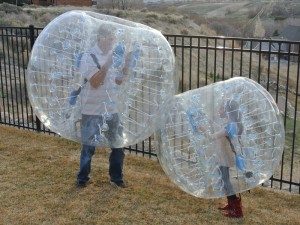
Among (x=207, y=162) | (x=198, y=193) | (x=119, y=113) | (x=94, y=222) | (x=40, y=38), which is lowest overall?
(x=94, y=222)

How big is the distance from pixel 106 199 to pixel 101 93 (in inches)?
49.3

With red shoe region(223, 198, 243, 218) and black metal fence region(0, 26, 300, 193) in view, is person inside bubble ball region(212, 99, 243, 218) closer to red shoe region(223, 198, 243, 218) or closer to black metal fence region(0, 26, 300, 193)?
red shoe region(223, 198, 243, 218)

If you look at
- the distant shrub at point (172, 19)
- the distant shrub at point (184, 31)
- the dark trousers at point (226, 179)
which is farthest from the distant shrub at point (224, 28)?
the dark trousers at point (226, 179)

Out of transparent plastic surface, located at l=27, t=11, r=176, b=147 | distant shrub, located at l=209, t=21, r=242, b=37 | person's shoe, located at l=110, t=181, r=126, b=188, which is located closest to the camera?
transparent plastic surface, located at l=27, t=11, r=176, b=147

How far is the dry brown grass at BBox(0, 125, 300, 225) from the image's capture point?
4.32m

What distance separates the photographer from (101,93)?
4.04m

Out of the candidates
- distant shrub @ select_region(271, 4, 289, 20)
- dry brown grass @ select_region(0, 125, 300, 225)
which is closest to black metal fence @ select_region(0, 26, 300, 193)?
dry brown grass @ select_region(0, 125, 300, 225)

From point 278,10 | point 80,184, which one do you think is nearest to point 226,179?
point 80,184

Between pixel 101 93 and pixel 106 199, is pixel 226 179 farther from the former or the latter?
pixel 106 199

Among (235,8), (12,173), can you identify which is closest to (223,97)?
(12,173)

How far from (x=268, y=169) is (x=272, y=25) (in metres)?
44.3

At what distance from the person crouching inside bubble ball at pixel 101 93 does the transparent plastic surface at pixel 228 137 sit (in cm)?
59

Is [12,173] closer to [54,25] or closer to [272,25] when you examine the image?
[54,25]

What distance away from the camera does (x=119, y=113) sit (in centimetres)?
398
